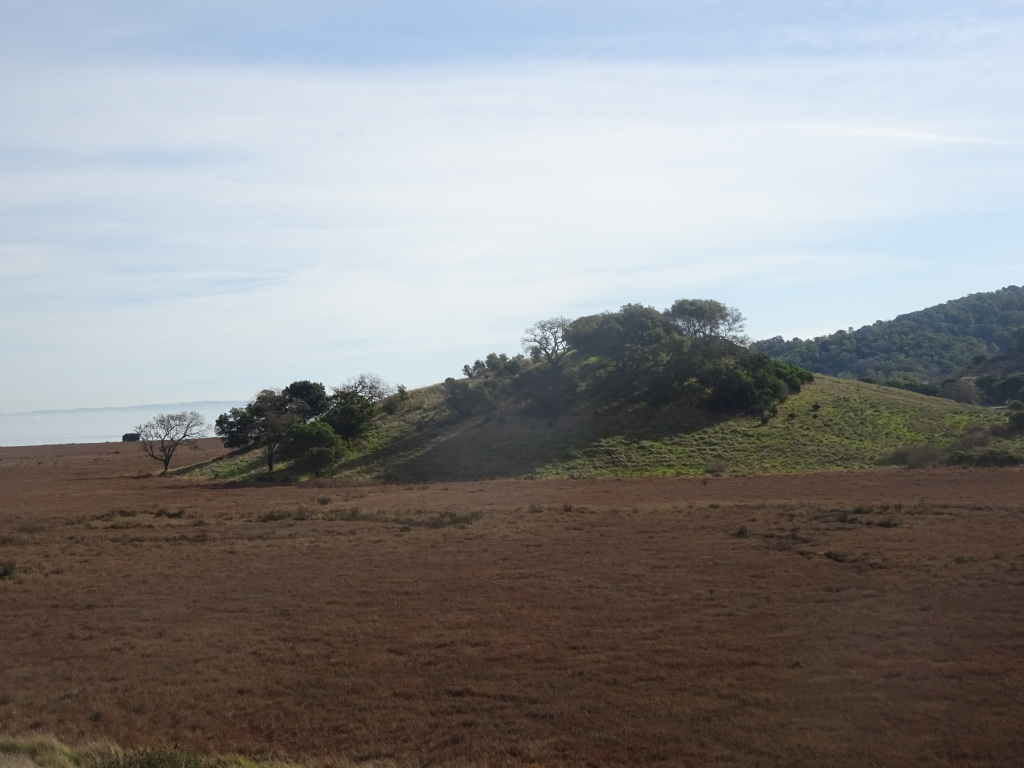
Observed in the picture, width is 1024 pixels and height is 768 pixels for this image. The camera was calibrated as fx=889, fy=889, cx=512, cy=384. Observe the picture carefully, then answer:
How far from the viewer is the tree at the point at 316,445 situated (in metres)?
58.1

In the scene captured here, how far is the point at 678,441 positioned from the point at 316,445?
23.4 m

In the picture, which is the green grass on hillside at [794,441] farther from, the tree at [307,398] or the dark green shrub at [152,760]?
the dark green shrub at [152,760]

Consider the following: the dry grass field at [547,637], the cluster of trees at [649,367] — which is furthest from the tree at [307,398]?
the dry grass field at [547,637]

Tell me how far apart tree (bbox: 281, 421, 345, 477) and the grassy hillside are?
4.21ft

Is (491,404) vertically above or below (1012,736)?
above

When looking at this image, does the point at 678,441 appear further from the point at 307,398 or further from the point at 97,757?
the point at 97,757

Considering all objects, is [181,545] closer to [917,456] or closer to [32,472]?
[917,456]

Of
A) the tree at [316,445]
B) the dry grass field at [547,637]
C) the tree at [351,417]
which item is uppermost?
the tree at [351,417]

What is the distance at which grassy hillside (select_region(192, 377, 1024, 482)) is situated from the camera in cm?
5219

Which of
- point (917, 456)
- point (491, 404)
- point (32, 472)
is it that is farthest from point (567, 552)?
point (32, 472)

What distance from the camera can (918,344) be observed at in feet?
464

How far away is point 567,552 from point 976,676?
45.4 ft

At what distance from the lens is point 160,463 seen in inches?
3474

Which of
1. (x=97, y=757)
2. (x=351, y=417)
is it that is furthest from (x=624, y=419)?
(x=97, y=757)
